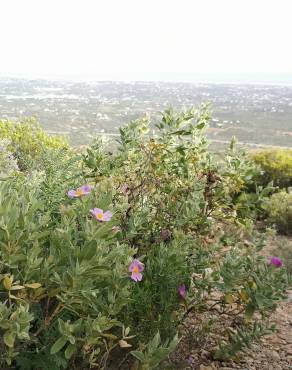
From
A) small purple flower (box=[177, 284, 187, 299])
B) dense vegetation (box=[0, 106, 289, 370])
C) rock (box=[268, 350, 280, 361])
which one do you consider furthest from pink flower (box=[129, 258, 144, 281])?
rock (box=[268, 350, 280, 361])

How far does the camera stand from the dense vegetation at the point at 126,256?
1.64 m

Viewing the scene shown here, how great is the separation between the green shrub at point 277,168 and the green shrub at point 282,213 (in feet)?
5.18

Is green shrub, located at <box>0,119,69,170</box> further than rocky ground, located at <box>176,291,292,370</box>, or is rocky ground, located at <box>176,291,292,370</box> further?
green shrub, located at <box>0,119,69,170</box>

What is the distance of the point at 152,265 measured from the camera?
2.19m

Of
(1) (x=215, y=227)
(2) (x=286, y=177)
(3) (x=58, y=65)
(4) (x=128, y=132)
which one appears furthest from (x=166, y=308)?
(3) (x=58, y=65)

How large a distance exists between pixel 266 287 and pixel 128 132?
135 cm

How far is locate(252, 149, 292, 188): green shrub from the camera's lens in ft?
29.4

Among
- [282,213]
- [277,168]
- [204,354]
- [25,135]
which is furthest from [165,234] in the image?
[25,135]

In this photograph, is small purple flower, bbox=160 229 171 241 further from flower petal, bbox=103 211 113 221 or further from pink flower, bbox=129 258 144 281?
flower petal, bbox=103 211 113 221

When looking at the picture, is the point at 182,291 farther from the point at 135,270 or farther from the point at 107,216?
the point at 107,216

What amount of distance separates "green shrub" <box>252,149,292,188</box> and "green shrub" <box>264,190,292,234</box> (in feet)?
5.18

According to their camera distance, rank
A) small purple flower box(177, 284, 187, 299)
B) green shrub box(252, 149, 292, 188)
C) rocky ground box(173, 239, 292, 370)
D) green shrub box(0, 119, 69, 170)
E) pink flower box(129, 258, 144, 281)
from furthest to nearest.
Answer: green shrub box(0, 119, 69, 170), green shrub box(252, 149, 292, 188), rocky ground box(173, 239, 292, 370), small purple flower box(177, 284, 187, 299), pink flower box(129, 258, 144, 281)

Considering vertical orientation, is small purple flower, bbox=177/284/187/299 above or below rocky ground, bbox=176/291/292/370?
above

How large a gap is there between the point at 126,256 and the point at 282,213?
5.81 m
